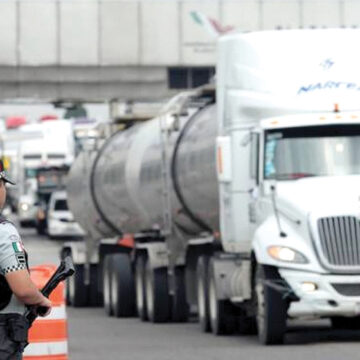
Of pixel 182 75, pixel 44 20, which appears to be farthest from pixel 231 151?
pixel 182 75

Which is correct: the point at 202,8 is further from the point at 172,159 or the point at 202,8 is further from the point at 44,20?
the point at 172,159

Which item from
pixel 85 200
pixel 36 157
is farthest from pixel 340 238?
pixel 36 157

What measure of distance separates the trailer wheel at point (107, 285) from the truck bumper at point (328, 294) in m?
9.95

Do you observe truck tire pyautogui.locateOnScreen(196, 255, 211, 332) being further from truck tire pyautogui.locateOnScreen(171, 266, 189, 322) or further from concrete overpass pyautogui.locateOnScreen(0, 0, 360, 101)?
concrete overpass pyautogui.locateOnScreen(0, 0, 360, 101)

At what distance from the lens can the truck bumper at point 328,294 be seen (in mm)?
19516

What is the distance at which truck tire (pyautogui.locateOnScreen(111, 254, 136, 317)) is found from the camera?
2853 cm

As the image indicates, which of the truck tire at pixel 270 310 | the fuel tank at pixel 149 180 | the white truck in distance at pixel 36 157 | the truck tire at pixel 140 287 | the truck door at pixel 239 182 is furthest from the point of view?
the white truck in distance at pixel 36 157

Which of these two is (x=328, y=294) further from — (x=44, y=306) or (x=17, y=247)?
(x=17, y=247)

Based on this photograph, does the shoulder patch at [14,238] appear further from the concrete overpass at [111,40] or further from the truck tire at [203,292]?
the concrete overpass at [111,40]

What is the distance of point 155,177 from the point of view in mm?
26578

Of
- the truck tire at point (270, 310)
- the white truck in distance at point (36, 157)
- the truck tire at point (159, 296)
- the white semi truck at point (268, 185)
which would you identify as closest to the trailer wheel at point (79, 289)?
the truck tire at point (159, 296)

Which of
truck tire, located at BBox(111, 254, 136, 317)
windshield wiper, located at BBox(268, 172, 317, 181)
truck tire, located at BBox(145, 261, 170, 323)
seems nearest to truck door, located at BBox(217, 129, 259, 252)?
windshield wiper, located at BBox(268, 172, 317, 181)

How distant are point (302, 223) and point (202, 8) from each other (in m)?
44.6

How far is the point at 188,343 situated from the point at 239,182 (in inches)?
77.4
